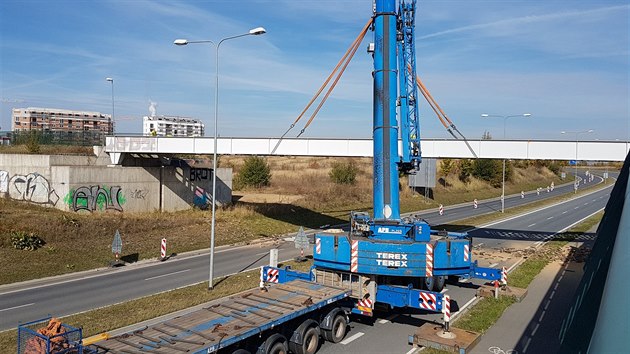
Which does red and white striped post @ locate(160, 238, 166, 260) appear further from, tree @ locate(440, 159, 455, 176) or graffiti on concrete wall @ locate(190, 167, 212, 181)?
tree @ locate(440, 159, 455, 176)

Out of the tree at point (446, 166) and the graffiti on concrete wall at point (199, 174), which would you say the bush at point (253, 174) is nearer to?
the graffiti on concrete wall at point (199, 174)

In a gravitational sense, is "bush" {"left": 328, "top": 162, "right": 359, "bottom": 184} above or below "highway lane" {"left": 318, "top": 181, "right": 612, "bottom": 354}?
above

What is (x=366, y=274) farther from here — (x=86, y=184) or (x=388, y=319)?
(x=86, y=184)

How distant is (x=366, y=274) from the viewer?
45.5ft

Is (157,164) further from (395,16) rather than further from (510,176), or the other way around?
(510,176)

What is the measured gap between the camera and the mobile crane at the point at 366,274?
9.80 m

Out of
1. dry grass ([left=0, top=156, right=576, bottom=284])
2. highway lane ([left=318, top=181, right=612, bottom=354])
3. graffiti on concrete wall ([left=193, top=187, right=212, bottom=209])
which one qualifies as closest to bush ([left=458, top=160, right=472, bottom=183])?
dry grass ([left=0, top=156, right=576, bottom=284])

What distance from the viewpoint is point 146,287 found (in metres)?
18.8

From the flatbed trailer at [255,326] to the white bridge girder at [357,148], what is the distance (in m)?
14.3

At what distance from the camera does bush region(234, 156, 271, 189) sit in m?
58.2

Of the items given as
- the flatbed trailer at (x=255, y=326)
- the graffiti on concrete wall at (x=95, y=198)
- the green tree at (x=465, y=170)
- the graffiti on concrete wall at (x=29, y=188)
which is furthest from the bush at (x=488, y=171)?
the flatbed trailer at (x=255, y=326)

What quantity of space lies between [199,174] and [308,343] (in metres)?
29.4

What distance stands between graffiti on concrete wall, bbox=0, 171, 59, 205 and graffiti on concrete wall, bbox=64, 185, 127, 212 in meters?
1.10

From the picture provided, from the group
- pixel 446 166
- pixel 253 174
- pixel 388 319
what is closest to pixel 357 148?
pixel 388 319
